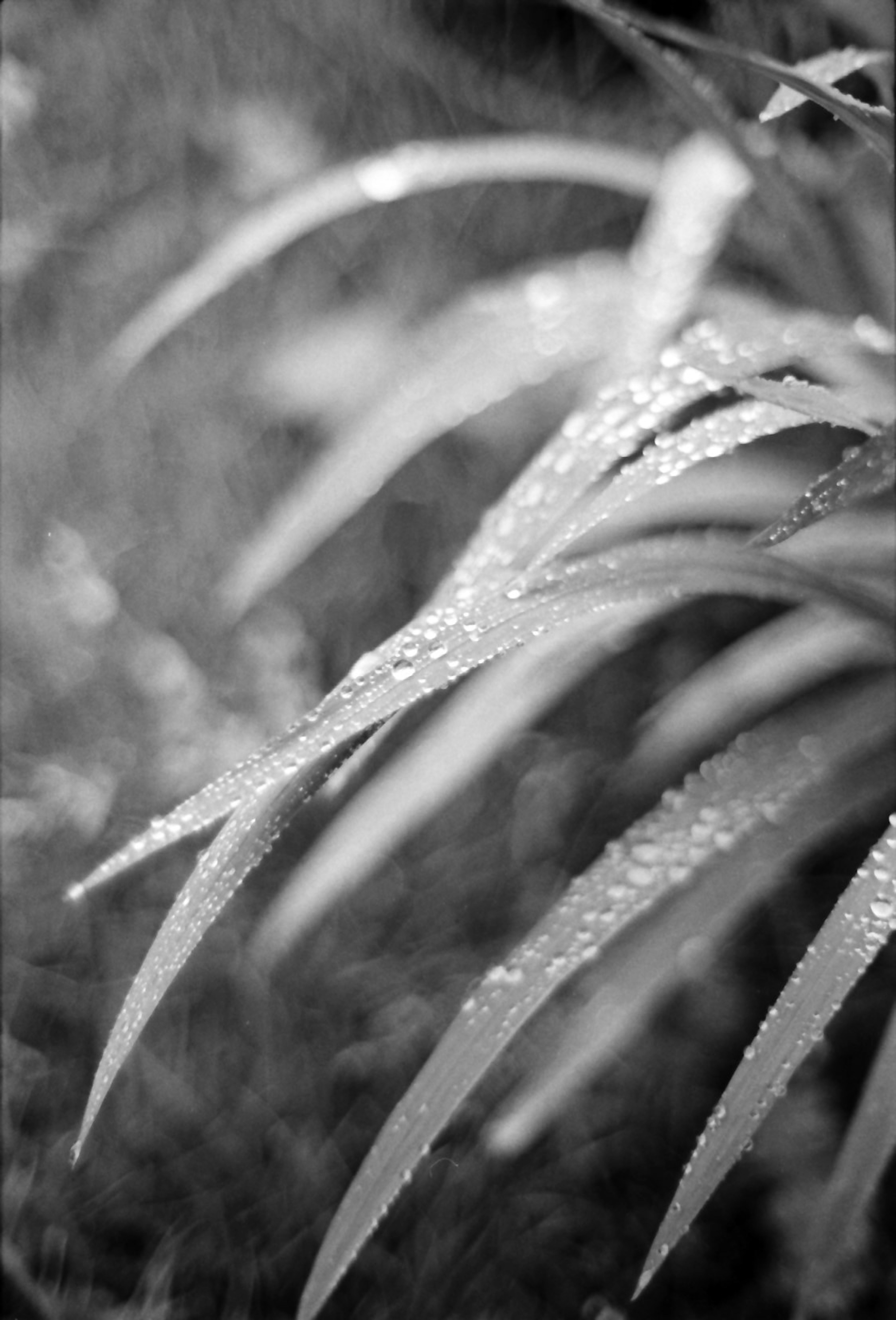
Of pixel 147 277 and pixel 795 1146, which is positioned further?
pixel 147 277

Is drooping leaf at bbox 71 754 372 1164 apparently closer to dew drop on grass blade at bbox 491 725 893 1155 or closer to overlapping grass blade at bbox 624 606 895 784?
dew drop on grass blade at bbox 491 725 893 1155

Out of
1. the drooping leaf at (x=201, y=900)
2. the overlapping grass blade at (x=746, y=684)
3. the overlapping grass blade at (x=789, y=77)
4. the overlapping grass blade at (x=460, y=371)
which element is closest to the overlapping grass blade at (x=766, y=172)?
the overlapping grass blade at (x=789, y=77)

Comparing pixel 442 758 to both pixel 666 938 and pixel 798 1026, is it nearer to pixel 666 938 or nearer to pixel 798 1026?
pixel 666 938

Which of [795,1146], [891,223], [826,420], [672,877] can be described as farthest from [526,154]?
[795,1146]

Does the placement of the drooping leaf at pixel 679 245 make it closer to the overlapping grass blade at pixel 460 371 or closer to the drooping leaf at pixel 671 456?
the overlapping grass blade at pixel 460 371

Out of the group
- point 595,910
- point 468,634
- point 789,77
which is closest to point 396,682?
point 468,634

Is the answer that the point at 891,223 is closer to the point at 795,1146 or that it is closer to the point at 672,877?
the point at 672,877
